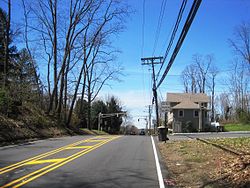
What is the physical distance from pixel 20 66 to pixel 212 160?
3452cm

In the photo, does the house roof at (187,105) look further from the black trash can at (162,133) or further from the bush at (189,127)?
the black trash can at (162,133)

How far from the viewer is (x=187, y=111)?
6612 centimetres

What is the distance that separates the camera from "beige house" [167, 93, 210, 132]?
6175 centimetres

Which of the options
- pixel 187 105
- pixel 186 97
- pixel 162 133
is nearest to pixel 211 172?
pixel 162 133

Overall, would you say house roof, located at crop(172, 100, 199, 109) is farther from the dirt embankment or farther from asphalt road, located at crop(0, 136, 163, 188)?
asphalt road, located at crop(0, 136, 163, 188)

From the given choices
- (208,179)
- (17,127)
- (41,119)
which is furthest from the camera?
(41,119)

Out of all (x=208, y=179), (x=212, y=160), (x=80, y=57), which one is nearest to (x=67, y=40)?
(x=80, y=57)

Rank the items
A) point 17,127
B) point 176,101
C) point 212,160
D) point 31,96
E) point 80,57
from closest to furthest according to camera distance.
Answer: point 212,160
point 17,127
point 31,96
point 80,57
point 176,101

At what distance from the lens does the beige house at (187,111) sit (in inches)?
2431

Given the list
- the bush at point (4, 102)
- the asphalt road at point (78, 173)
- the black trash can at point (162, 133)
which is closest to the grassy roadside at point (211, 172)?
the asphalt road at point (78, 173)

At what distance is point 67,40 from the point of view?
42.1 metres

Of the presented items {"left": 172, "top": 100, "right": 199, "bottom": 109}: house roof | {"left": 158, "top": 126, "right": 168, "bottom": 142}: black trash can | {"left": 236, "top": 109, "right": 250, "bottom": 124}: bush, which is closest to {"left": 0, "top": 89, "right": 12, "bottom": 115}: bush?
{"left": 158, "top": 126, "right": 168, "bottom": 142}: black trash can

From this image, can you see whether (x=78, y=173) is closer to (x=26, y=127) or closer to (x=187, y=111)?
(x=26, y=127)

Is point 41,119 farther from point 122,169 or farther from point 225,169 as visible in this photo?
point 225,169
